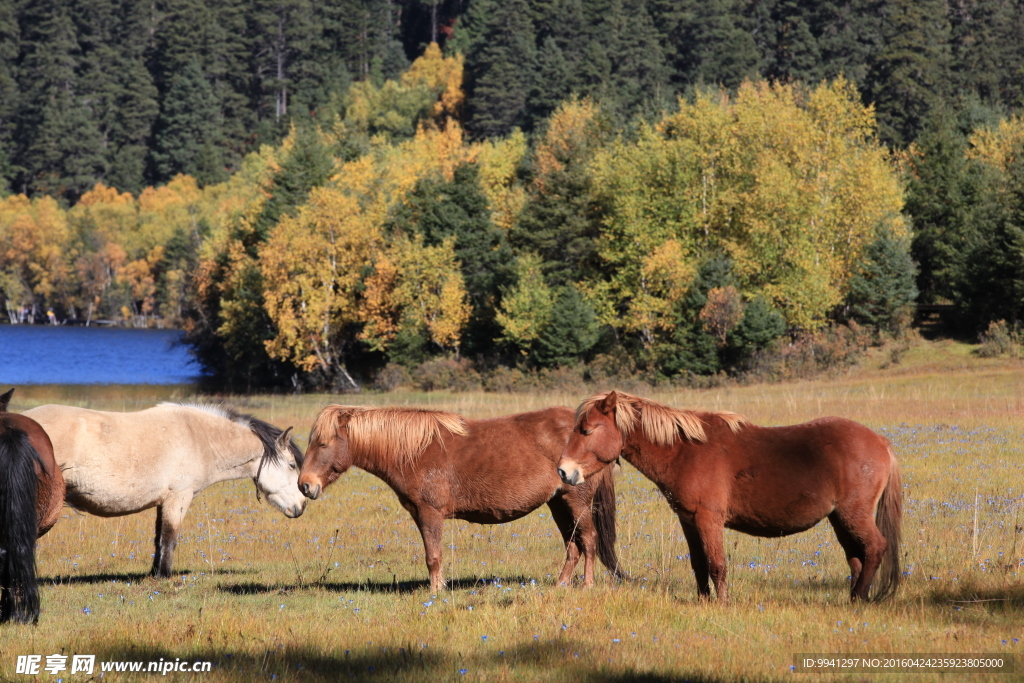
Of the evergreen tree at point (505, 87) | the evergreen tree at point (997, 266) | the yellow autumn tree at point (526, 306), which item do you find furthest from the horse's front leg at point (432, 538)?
the evergreen tree at point (505, 87)

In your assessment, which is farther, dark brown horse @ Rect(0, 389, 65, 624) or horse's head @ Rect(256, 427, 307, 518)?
horse's head @ Rect(256, 427, 307, 518)

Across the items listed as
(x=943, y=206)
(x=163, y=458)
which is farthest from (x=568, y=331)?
(x=163, y=458)

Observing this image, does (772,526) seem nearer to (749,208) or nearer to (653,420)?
(653,420)

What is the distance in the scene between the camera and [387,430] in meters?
10.2

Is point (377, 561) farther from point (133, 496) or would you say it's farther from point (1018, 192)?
point (1018, 192)

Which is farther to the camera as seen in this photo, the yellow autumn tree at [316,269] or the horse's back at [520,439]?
the yellow autumn tree at [316,269]

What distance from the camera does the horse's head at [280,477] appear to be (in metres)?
12.8

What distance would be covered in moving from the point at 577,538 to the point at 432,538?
4.96ft

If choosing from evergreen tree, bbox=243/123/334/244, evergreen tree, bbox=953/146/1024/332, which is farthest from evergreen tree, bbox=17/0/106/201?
evergreen tree, bbox=953/146/1024/332

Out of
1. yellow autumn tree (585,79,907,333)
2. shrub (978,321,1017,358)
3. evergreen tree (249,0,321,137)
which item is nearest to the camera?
shrub (978,321,1017,358)

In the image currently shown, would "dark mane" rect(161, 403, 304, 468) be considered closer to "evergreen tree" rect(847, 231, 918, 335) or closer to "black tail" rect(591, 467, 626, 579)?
"black tail" rect(591, 467, 626, 579)

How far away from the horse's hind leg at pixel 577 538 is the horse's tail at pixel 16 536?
4852 millimetres

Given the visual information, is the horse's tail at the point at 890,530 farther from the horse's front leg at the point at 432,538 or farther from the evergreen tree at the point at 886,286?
the evergreen tree at the point at 886,286

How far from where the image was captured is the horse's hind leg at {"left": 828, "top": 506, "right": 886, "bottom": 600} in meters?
8.41
